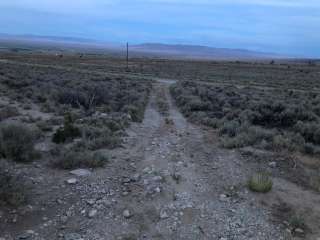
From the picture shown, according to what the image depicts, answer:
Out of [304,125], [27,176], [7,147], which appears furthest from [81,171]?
[304,125]

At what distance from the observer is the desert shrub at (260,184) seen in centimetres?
861

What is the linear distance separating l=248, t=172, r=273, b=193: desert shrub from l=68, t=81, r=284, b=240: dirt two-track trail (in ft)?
0.83

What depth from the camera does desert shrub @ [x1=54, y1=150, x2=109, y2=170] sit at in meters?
9.38

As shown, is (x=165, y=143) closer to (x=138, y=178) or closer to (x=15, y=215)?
(x=138, y=178)

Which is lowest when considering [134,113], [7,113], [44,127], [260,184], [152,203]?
[134,113]

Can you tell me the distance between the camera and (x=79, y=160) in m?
9.54

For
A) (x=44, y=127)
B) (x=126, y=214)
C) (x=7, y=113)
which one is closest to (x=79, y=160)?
(x=126, y=214)

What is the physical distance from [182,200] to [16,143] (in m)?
4.19

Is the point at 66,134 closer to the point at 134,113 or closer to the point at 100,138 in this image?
the point at 100,138

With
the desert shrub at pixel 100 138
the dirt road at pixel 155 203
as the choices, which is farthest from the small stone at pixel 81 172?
the desert shrub at pixel 100 138

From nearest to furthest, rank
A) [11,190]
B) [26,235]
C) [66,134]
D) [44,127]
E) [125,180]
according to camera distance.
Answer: [26,235] → [11,190] → [125,180] → [66,134] → [44,127]

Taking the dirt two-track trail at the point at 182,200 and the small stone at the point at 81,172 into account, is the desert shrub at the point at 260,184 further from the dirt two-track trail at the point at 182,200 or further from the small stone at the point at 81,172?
the small stone at the point at 81,172

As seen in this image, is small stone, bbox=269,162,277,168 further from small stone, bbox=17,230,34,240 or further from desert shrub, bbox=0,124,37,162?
small stone, bbox=17,230,34,240

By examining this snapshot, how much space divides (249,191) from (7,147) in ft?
17.6
